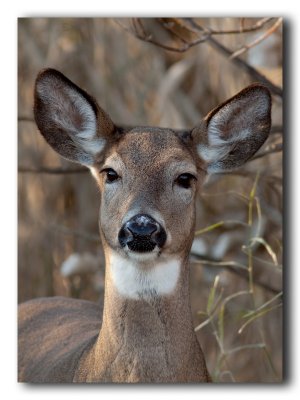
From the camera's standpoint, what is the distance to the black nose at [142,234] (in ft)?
13.2

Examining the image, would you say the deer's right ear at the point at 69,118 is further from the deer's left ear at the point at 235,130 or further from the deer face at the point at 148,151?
the deer's left ear at the point at 235,130

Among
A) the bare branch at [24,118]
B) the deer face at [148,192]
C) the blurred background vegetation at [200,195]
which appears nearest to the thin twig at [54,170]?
the blurred background vegetation at [200,195]

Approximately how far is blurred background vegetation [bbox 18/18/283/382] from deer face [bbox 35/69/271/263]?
621mm

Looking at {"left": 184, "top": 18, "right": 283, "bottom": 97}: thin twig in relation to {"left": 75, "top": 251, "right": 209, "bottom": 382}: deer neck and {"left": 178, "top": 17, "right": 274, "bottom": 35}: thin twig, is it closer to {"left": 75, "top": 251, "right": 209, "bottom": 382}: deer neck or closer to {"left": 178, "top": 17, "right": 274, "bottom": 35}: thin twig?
{"left": 178, "top": 17, "right": 274, "bottom": 35}: thin twig

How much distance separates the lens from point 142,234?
4016 millimetres

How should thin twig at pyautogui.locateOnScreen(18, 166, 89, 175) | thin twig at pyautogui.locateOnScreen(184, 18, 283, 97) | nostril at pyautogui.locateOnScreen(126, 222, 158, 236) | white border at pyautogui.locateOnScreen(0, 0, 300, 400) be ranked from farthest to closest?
thin twig at pyautogui.locateOnScreen(18, 166, 89, 175) → thin twig at pyautogui.locateOnScreen(184, 18, 283, 97) → white border at pyautogui.locateOnScreen(0, 0, 300, 400) → nostril at pyautogui.locateOnScreen(126, 222, 158, 236)

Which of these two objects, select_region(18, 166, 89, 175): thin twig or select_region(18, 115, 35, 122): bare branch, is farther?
select_region(18, 166, 89, 175): thin twig

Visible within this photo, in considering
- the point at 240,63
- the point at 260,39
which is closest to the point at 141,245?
the point at 260,39

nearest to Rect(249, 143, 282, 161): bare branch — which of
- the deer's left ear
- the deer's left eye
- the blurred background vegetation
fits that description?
the blurred background vegetation

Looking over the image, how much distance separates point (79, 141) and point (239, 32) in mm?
961

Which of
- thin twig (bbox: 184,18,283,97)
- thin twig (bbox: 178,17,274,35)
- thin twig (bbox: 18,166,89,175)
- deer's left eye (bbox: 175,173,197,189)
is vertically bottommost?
deer's left eye (bbox: 175,173,197,189)

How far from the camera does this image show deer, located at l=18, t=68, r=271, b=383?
4207mm

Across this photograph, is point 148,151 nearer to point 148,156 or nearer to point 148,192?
point 148,156
